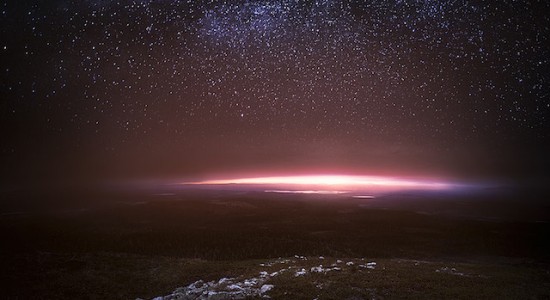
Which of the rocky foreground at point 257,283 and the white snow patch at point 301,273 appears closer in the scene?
the rocky foreground at point 257,283

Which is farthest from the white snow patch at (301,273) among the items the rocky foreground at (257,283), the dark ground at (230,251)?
the dark ground at (230,251)

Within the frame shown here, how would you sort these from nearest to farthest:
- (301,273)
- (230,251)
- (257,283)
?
(257,283) → (301,273) → (230,251)

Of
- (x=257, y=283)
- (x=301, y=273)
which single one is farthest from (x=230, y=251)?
(x=257, y=283)

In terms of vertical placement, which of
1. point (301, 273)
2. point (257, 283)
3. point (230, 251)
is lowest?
point (230, 251)

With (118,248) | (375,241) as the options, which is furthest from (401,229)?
(118,248)

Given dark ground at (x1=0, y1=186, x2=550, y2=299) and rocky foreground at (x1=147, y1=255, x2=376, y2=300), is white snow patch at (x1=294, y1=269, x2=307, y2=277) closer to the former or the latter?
rocky foreground at (x1=147, y1=255, x2=376, y2=300)

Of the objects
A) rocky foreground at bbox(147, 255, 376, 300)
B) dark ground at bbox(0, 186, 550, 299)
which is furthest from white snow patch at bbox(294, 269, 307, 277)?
dark ground at bbox(0, 186, 550, 299)

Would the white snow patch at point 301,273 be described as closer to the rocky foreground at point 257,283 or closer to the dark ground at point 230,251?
the rocky foreground at point 257,283

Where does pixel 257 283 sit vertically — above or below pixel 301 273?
below

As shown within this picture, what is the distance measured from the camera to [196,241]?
76938mm

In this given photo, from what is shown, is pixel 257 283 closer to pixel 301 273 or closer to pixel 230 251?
pixel 301 273

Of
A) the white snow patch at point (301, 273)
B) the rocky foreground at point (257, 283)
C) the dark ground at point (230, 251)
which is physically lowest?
the dark ground at point (230, 251)

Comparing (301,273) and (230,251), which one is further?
(230,251)

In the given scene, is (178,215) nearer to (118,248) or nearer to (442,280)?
(118,248)
